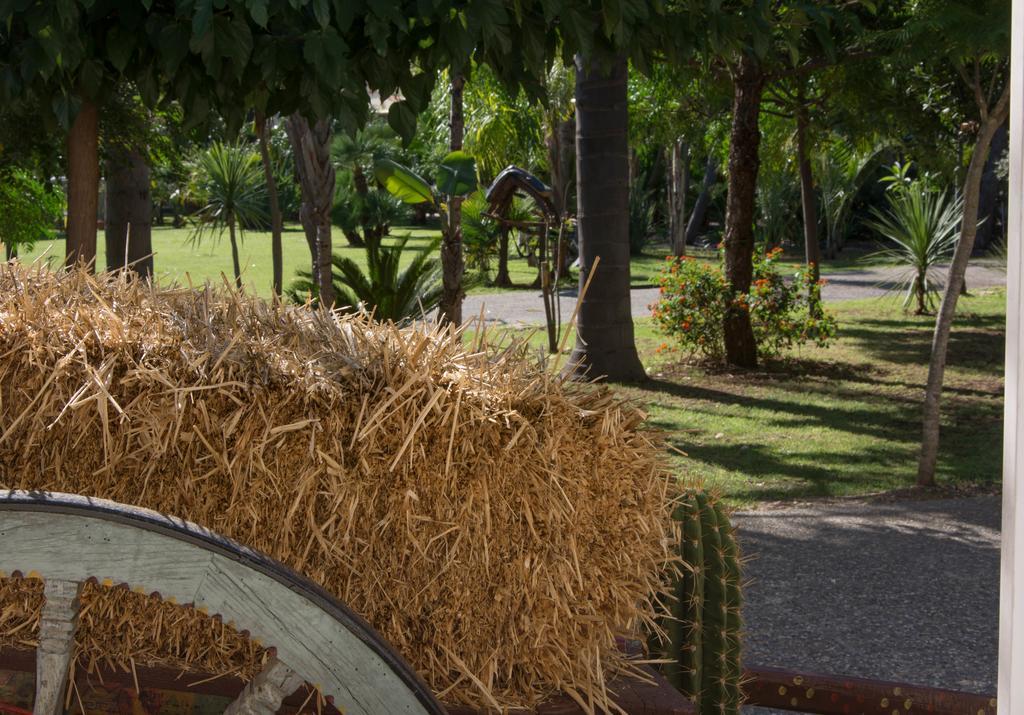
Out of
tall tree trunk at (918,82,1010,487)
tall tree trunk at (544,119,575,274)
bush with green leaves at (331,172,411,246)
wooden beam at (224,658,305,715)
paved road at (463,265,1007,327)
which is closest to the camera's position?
wooden beam at (224,658,305,715)

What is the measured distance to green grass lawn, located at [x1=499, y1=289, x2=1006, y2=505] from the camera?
8.20m

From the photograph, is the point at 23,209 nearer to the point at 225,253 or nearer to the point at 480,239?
the point at 480,239

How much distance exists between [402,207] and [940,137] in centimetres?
2546

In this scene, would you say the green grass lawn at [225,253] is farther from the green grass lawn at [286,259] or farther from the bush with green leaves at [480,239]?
the bush with green leaves at [480,239]

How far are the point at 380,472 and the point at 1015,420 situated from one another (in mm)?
1041

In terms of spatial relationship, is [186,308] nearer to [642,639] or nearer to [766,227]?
[642,639]

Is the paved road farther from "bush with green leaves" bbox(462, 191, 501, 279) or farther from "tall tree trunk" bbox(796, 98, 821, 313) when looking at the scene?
"tall tree trunk" bbox(796, 98, 821, 313)

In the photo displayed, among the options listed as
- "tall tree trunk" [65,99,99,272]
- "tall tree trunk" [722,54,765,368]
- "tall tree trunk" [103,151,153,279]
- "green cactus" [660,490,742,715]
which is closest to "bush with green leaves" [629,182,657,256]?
"tall tree trunk" [722,54,765,368]

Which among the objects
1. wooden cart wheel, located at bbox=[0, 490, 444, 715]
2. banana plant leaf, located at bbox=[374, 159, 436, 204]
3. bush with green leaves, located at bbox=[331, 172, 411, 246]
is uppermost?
bush with green leaves, located at bbox=[331, 172, 411, 246]

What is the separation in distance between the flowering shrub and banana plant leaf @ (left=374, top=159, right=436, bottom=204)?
371cm

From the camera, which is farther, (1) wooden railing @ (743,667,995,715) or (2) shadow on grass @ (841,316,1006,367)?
(2) shadow on grass @ (841,316,1006,367)

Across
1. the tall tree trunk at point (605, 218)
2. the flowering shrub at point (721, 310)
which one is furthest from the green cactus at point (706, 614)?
the flowering shrub at point (721, 310)

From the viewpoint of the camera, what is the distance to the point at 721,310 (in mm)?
12547

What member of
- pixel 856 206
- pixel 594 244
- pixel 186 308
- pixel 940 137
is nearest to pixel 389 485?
pixel 186 308
